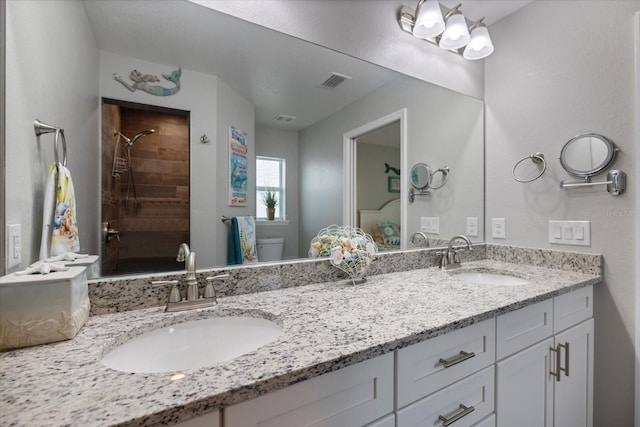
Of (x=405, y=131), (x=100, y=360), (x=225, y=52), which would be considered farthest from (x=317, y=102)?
(x=100, y=360)

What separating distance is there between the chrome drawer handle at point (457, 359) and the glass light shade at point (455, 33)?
1640mm

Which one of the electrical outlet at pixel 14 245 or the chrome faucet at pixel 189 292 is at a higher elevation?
the electrical outlet at pixel 14 245

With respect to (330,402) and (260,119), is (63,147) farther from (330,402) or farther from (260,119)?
(330,402)

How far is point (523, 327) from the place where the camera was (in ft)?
3.51

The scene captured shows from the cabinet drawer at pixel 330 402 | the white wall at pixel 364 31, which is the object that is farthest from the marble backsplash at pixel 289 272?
the white wall at pixel 364 31

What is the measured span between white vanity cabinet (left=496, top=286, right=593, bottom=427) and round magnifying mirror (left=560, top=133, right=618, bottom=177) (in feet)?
1.92

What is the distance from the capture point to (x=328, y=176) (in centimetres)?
142

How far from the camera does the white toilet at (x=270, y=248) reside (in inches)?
47.1

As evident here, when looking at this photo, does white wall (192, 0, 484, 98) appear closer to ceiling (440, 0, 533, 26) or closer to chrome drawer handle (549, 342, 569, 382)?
ceiling (440, 0, 533, 26)

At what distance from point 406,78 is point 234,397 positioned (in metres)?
1.68

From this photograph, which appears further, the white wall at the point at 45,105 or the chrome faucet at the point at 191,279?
the chrome faucet at the point at 191,279

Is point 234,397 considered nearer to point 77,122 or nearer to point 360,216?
point 77,122

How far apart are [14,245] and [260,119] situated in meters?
0.86

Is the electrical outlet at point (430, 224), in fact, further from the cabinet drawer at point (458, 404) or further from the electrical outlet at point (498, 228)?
the cabinet drawer at point (458, 404)
